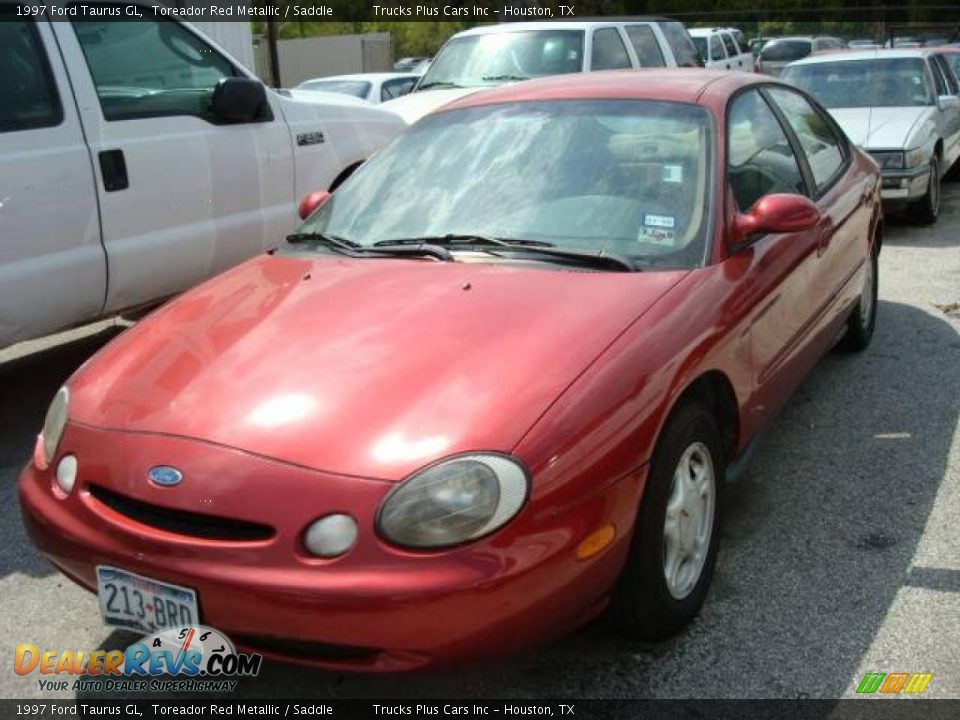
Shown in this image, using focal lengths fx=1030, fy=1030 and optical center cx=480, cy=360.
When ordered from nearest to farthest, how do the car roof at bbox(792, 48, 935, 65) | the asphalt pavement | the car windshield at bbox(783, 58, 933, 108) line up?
the asphalt pavement, the car windshield at bbox(783, 58, 933, 108), the car roof at bbox(792, 48, 935, 65)

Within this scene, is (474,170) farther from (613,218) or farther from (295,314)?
(295,314)

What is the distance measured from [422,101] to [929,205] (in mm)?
4572

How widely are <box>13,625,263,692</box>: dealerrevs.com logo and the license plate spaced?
1.2 inches

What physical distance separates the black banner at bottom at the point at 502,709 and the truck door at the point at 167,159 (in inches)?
104

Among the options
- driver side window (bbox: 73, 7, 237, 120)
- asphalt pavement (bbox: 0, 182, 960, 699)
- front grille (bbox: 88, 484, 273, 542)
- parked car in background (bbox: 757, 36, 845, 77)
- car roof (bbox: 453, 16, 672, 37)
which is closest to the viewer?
front grille (bbox: 88, 484, 273, 542)

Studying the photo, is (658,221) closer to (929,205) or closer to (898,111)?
(929,205)

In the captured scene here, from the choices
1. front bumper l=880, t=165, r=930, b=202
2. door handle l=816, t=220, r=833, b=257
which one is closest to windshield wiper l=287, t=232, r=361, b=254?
door handle l=816, t=220, r=833, b=257

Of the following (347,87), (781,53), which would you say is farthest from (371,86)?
(781,53)

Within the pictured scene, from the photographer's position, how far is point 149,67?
17.2 feet

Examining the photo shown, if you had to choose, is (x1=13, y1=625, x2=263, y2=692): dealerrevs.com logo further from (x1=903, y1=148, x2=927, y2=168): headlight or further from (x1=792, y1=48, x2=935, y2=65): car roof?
(x1=792, y1=48, x2=935, y2=65): car roof

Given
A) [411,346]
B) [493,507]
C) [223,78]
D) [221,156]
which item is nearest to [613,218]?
[411,346]

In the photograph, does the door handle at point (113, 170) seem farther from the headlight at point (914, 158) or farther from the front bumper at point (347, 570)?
the headlight at point (914, 158)

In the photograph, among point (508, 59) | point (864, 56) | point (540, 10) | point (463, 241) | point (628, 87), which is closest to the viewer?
point (463, 241)

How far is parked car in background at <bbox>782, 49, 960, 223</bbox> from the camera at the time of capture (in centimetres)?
877
